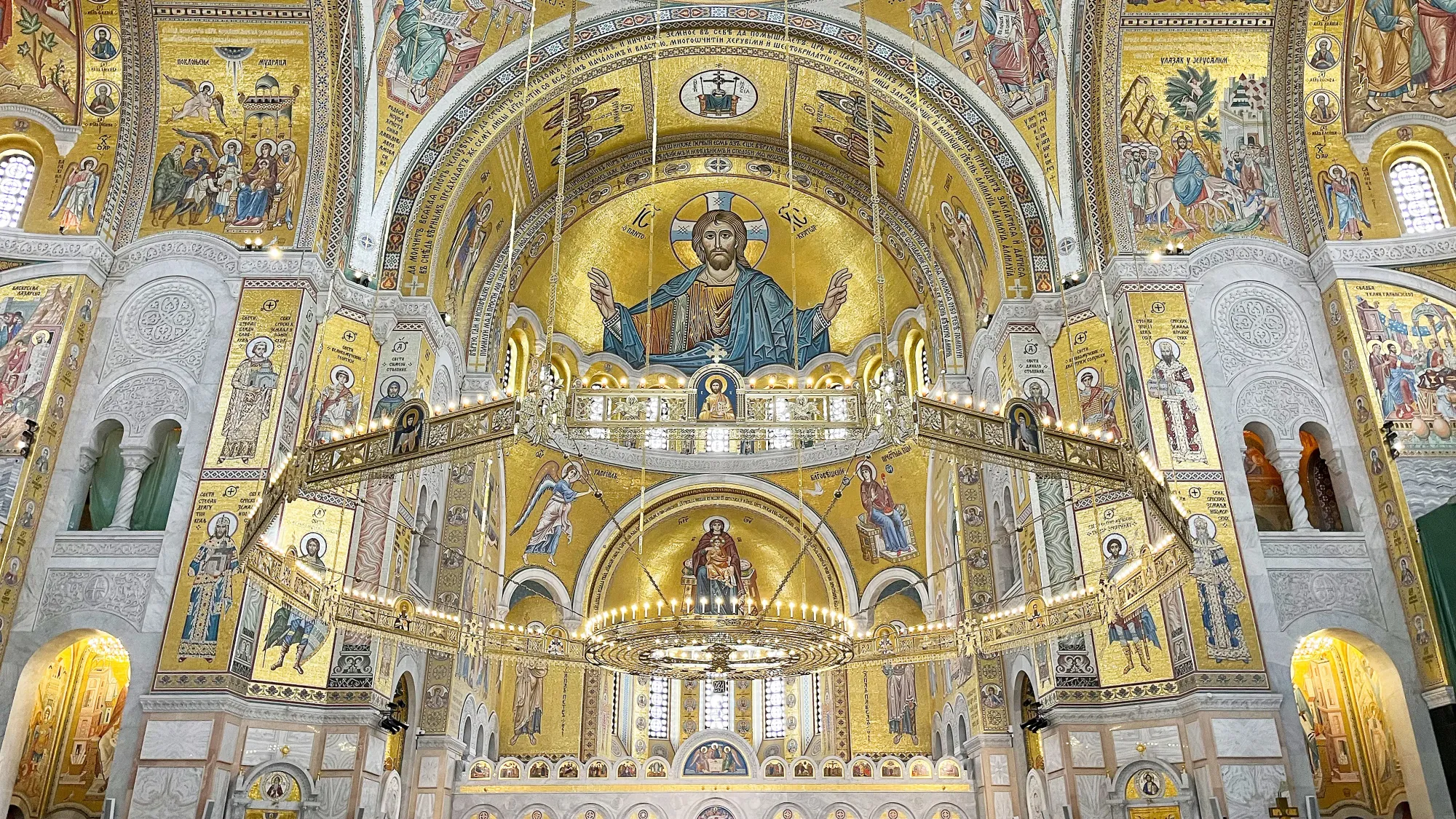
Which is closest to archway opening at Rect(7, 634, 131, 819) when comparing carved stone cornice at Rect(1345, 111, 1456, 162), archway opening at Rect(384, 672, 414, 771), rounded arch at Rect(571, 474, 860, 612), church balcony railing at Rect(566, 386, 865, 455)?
archway opening at Rect(384, 672, 414, 771)

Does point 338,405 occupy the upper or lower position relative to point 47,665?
upper

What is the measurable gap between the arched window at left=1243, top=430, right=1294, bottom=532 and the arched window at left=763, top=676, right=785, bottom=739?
11183 millimetres

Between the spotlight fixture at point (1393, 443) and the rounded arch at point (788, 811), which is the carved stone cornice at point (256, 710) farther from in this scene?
the spotlight fixture at point (1393, 443)

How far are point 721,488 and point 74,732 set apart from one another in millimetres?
13009

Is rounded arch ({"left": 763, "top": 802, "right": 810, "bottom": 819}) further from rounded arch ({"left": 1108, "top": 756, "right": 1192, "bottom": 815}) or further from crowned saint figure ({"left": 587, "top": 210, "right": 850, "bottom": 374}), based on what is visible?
crowned saint figure ({"left": 587, "top": 210, "right": 850, "bottom": 374})

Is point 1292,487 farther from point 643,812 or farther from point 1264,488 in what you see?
point 643,812

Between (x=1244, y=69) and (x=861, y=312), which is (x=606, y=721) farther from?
(x=1244, y=69)

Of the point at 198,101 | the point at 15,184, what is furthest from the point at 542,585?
the point at 15,184

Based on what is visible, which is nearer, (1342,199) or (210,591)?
(210,591)

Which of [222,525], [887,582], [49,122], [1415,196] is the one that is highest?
[49,122]

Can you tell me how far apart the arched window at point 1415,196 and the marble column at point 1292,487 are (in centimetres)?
460

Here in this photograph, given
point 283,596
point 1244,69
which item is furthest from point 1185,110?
point 283,596

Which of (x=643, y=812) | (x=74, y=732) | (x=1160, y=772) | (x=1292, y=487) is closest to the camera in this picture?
(x=1160, y=772)

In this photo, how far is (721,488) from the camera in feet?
77.4
